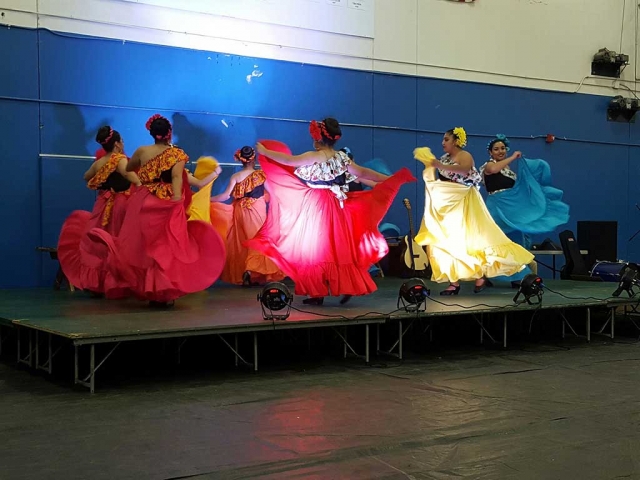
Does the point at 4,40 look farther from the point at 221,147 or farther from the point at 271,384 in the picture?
the point at 271,384

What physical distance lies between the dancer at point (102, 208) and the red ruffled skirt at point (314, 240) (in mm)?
1427

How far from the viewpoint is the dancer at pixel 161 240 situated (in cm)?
574

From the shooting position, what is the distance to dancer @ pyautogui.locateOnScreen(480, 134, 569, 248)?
8.14m

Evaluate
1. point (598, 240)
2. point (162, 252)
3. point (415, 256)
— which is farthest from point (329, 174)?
point (598, 240)

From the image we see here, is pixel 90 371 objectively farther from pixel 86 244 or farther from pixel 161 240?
pixel 86 244

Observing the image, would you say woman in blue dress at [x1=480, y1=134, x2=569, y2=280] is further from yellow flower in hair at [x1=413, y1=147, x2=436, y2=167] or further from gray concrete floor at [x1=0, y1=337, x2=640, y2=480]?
gray concrete floor at [x1=0, y1=337, x2=640, y2=480]

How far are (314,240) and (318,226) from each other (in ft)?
0.36

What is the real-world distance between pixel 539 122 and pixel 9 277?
7852 mm

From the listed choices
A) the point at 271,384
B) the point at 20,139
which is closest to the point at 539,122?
the point at 20,139

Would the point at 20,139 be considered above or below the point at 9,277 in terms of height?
above

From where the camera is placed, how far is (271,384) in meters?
5.05

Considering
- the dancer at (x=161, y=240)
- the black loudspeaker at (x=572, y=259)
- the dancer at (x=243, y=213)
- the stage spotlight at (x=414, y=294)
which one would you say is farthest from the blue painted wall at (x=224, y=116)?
the stage spotlight at (x=414, y=294)

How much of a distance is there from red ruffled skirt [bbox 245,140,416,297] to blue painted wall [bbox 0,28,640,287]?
10.9ft

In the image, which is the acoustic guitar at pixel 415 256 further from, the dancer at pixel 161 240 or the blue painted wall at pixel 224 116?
the dancer at pixel 161 240
